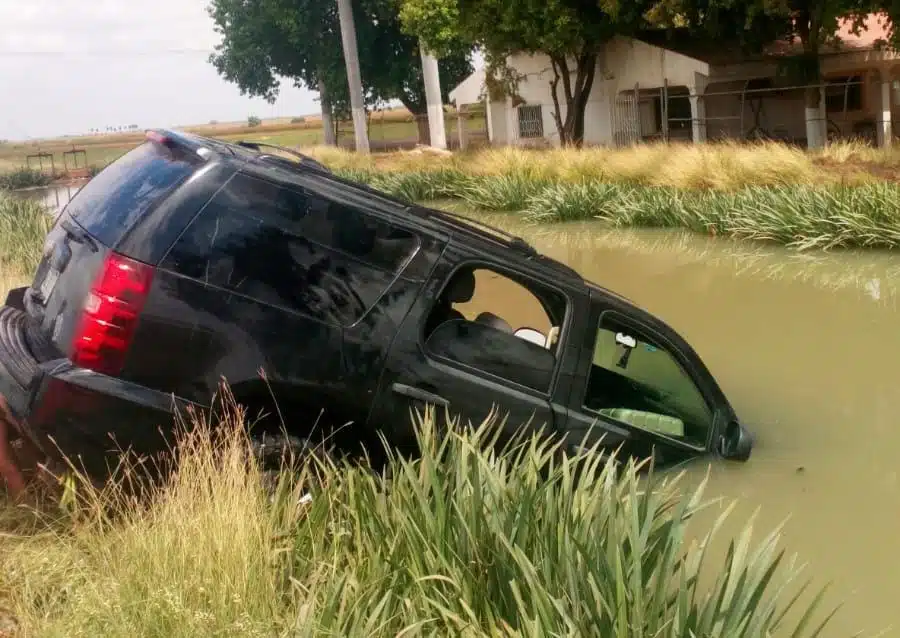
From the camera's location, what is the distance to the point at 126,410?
402cm

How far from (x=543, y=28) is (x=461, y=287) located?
88.5ft

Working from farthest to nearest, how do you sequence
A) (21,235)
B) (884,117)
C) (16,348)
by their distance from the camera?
1. (884,117)
2. (21,235)
3. (16,348)

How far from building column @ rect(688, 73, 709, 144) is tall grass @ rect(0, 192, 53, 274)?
2002 centimetres

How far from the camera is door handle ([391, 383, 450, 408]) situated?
4.45 meters

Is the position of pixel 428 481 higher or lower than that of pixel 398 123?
lower

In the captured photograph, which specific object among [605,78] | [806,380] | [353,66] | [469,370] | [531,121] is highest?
[353,66]

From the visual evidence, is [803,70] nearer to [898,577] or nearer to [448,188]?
[448,188]

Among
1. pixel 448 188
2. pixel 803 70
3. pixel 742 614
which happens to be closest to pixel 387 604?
pixel 742 614

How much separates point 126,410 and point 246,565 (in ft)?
3.20

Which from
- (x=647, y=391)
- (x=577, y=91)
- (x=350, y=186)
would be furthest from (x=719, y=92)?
(x=350, y=186)

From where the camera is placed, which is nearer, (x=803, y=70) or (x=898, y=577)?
(x=898, y=577)

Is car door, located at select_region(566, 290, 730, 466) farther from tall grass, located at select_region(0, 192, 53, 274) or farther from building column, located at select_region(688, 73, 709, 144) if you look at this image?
building column, located at select_region(688, 73, 709, 144)

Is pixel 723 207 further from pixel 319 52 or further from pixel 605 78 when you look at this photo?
pixel 319 52

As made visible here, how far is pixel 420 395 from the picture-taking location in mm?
4488
